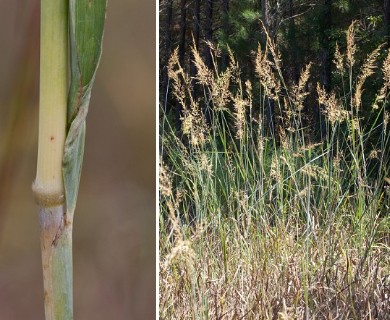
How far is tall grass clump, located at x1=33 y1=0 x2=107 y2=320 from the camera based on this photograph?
463 mm

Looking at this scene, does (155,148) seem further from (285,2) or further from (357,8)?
(285,2)

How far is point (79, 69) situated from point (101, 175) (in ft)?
0.38

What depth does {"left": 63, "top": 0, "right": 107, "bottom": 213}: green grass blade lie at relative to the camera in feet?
1.51

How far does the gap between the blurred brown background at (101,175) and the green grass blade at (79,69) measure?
4cm

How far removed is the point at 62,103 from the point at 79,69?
0.03 m

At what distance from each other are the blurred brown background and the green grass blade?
4 centimetres

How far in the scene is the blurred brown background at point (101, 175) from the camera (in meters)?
0.49

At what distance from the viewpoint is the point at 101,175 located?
A: 1.78 feet

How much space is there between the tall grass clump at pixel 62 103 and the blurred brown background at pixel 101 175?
0.02 m

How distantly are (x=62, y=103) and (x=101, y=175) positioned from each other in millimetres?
95

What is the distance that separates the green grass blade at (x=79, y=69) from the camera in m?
0.46

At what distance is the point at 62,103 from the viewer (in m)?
0.47

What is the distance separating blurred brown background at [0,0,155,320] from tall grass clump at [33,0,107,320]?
0.07 ft

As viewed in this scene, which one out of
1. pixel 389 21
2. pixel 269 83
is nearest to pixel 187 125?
pixel 269 83
